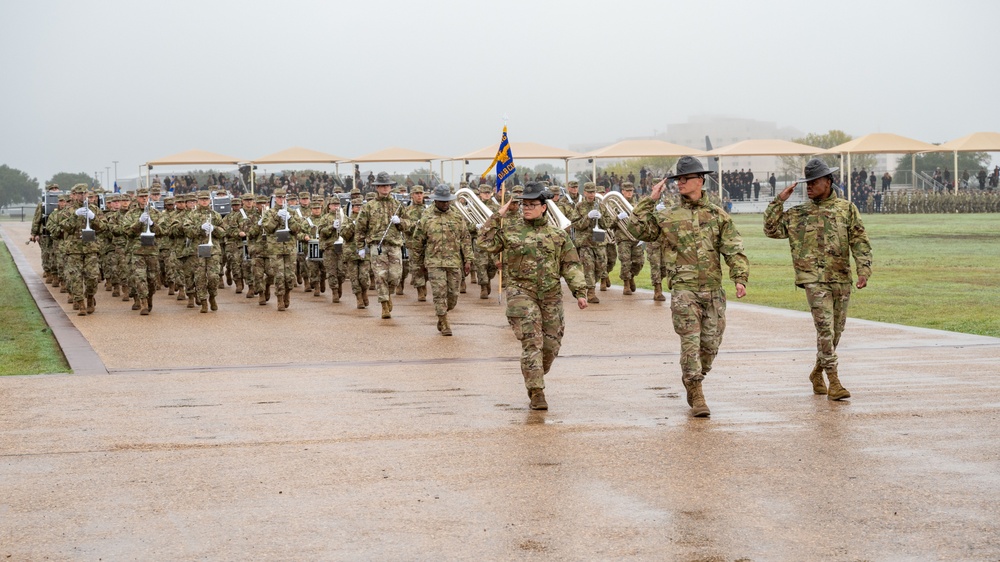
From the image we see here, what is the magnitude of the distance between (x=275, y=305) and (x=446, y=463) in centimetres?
1449

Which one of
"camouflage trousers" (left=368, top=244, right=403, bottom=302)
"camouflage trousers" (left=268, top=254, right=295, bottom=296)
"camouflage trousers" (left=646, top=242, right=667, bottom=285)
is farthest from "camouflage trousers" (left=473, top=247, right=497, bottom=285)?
"camouflage trousers" (left=368, top=244, right=403, bottom=302)

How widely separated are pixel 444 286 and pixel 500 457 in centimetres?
864

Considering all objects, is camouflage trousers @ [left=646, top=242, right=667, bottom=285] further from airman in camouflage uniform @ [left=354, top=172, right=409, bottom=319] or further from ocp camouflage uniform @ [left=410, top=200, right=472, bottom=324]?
ocp camouflage uniform @ [left=410, top=200, right=472, bottom=324]

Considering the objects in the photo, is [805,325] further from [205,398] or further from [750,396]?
[205,398]

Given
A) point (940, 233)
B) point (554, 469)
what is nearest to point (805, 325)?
point (554, 469)

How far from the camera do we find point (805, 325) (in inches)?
670

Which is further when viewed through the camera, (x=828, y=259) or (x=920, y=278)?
(x=920, y=278)

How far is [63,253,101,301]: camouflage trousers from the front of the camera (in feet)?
67.4

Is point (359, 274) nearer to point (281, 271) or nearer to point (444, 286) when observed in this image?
point (281, 271)

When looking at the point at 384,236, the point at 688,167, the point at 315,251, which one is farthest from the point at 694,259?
the point at 315,251

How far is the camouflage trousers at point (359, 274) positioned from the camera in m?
21.3

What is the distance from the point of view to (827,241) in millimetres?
10898

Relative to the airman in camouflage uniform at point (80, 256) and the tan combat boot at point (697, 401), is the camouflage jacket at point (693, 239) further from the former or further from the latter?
the airman in camouflage uniform at point (80, 256)

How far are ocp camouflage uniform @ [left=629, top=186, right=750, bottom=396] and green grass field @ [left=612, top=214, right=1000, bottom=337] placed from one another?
21.8 ft
